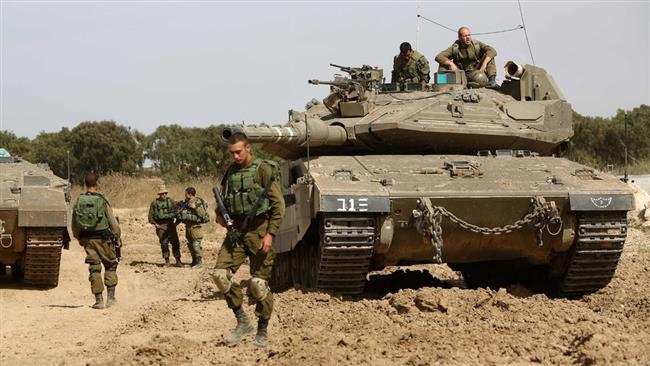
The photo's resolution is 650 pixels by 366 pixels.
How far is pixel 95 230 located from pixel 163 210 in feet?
20.8

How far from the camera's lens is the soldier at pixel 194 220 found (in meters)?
17.6

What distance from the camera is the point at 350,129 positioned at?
1170 centimetres

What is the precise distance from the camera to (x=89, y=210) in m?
11.5

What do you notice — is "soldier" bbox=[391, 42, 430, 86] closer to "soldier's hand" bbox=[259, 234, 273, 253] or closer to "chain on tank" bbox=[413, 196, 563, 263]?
"chain on tank" bbox=[413, 196, 563, 263]

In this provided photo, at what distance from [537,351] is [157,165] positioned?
3826 centimetres

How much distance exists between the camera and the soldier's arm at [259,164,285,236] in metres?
7.99

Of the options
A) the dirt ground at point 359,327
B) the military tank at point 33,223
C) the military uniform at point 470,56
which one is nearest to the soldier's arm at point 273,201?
the dirt ground at point 359,327

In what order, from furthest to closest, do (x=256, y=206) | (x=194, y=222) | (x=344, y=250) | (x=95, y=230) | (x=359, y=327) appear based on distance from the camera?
(x=194, y=222) → (x=95, y=230) → (x=344, y=250) → (x=359, y=327) → (x=256, y=206)

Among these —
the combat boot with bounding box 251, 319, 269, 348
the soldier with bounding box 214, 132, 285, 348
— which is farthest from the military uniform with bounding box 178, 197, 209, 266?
the combat boot with bounding box 251, 319, 269, 348

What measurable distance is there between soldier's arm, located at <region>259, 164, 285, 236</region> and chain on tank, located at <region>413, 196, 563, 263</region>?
238cm

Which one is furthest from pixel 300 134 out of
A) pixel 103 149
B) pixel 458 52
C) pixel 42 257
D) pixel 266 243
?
pixel 103 149

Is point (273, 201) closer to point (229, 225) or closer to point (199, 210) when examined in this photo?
point (229, 225)

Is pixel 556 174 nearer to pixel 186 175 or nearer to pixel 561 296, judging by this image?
pixel 561 296

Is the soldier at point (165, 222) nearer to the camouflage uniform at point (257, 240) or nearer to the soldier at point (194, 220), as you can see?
the soldier at point (194, 220)
